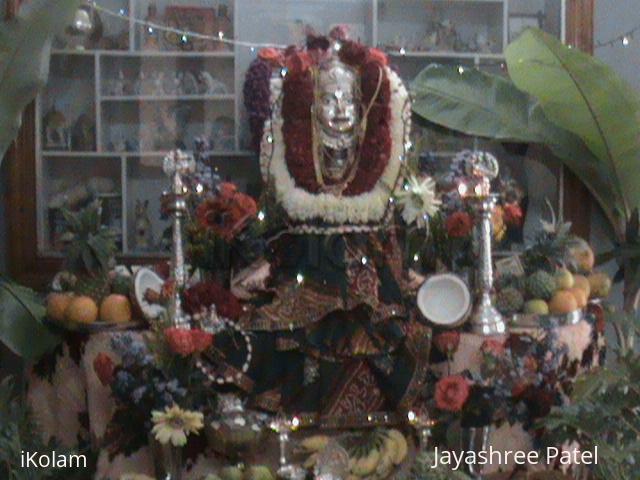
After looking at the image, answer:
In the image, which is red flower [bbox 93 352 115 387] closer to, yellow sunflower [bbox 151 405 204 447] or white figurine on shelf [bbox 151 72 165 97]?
yellow sunflower [bbox 151 405 204 447]

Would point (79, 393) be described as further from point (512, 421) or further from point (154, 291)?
point (512, 421)

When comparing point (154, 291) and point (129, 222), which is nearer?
point (154, 291)

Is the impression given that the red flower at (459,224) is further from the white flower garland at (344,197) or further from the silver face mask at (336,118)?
the silver face mask at (336,118)

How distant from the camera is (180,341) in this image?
2.87m

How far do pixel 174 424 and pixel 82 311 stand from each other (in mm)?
542

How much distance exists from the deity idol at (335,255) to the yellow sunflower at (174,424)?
0.94ft

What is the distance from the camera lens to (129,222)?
387 cm

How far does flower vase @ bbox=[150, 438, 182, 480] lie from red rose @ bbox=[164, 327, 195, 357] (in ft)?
0.86

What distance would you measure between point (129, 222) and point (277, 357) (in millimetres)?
1063

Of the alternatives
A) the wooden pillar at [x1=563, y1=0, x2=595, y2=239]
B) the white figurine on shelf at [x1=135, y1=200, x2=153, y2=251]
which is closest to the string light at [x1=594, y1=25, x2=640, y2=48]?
the wooden pillar at [x1=563, y1=0, x2=595, y2=239]

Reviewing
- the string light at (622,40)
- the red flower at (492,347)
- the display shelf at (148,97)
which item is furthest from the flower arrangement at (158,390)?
the string light at (622,40)

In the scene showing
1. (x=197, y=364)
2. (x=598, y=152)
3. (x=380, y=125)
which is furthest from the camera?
(x=598, y=152)

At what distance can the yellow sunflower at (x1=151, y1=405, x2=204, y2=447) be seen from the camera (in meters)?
2.79

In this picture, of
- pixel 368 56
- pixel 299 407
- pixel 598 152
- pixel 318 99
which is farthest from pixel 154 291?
pixel 598 152
